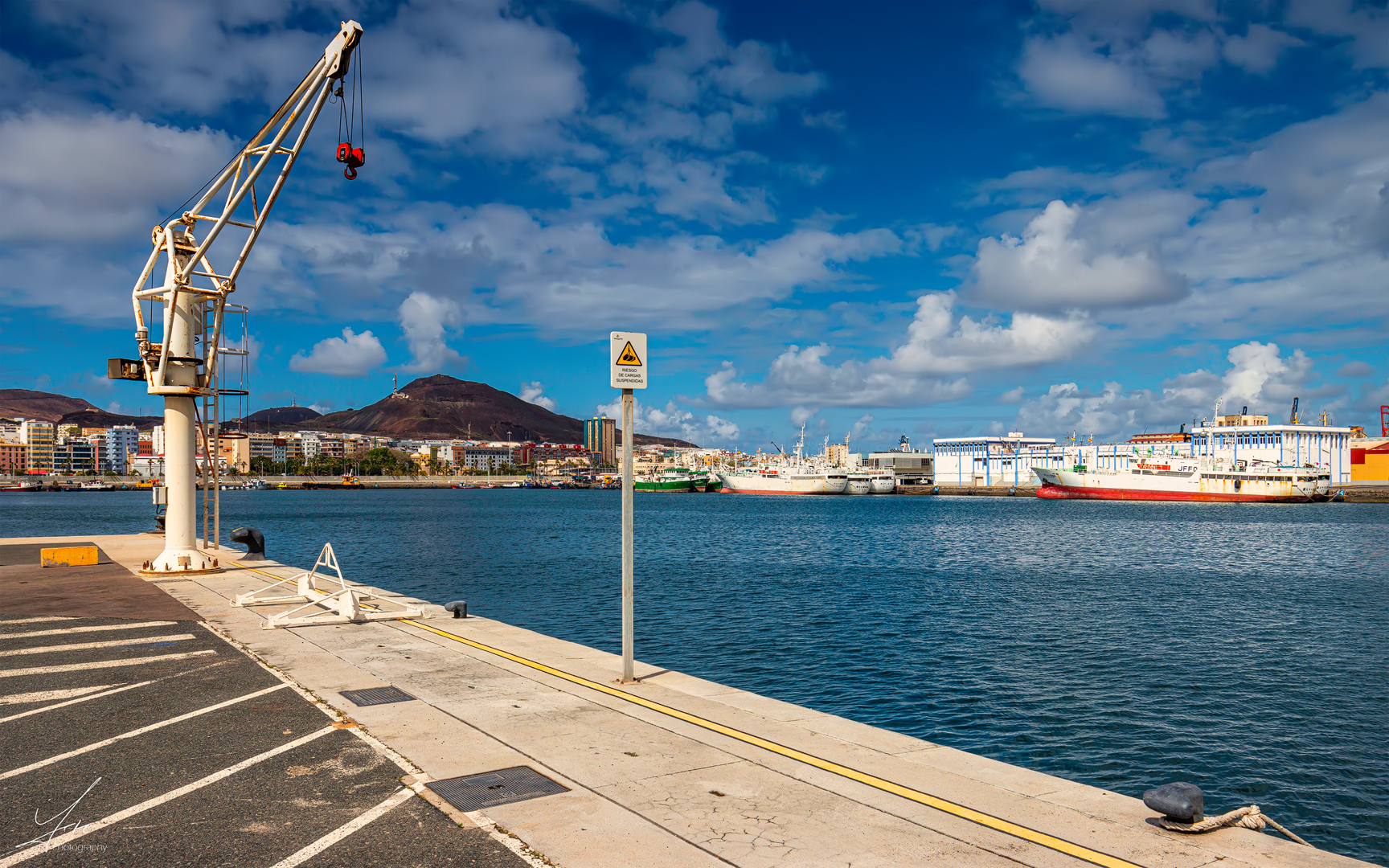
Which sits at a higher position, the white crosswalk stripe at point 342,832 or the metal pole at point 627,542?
the metal pole at point 627,542

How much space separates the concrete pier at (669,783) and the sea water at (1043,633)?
6.18 meters

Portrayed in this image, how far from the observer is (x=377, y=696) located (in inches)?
389

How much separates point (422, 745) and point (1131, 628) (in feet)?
78.4

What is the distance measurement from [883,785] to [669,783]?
5.98 ft

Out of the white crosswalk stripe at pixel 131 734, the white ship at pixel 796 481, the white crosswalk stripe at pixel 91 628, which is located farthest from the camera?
the white ship at pixel 796 481

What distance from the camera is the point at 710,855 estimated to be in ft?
18.1

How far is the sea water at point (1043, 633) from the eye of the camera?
13477 mm

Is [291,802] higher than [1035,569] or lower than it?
higher

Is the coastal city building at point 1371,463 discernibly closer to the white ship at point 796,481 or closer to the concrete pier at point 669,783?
the white ship at point 796,481

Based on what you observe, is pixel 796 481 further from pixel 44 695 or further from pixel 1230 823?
pixel 1230 823

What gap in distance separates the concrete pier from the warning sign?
3916 mm

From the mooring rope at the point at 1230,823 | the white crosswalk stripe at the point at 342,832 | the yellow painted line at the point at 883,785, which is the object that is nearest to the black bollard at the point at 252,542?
the yellow painted line at the point at 883,785

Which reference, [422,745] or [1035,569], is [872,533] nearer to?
[1035,569]

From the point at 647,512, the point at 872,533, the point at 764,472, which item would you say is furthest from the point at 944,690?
the point at 764,472
